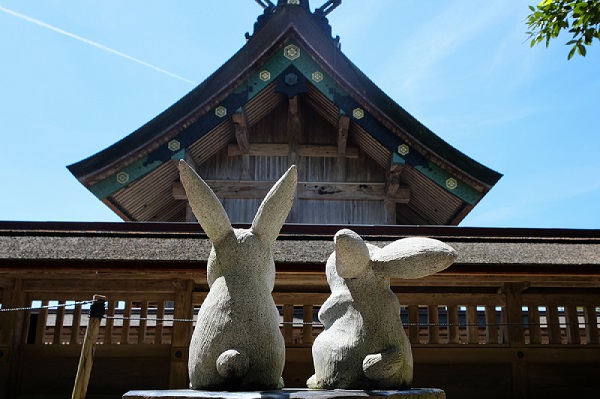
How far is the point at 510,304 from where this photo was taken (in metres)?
6.28

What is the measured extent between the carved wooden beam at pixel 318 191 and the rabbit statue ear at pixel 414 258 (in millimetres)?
5565

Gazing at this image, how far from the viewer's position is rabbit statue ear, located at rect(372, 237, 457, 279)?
296 centimetres

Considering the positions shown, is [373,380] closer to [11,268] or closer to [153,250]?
[153,250]

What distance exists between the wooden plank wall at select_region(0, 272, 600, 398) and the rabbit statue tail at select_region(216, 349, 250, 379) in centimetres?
350

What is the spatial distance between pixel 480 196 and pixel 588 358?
238cm

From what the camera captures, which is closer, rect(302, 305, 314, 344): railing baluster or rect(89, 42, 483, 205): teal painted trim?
rect(302, 305, 314, 344): railing baluster

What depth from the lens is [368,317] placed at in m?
3.02

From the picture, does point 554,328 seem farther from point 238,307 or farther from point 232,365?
point 232,365

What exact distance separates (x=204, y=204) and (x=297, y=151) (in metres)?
5.99

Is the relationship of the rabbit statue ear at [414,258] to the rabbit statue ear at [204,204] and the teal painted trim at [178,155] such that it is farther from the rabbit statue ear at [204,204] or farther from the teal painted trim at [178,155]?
the teal painted trim at [178,155]

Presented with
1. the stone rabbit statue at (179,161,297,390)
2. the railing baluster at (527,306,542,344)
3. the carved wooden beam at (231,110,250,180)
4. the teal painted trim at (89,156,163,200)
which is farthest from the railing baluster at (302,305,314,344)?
the stone rabbit statue at (179,161,297,390)

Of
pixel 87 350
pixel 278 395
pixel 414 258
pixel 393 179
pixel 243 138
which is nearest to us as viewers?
pixel 278 395

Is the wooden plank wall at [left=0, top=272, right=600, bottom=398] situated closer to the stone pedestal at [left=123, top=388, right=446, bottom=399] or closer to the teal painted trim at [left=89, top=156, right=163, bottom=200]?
the teal painted trim at [left=89, top=156, right=163, bottom=200]

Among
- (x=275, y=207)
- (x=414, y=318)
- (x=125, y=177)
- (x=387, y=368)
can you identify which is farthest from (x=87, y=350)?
(x=125, y=177)
